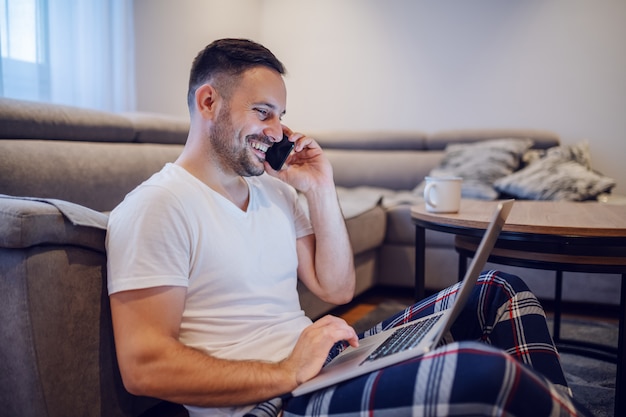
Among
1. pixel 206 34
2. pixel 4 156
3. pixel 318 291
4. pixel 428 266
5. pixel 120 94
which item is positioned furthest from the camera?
pixel 206 34

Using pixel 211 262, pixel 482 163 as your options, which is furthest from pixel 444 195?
pixel 482 163

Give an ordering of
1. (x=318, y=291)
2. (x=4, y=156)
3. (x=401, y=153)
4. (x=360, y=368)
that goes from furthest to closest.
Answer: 1. (x=401, y=153)
2. (x=4, y=156)
3. (x=318, y=291)
4. (x=360, y=368)

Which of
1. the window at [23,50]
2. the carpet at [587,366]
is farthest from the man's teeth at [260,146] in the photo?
the window at [23,50]

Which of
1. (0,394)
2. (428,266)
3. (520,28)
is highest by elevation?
(520,28)

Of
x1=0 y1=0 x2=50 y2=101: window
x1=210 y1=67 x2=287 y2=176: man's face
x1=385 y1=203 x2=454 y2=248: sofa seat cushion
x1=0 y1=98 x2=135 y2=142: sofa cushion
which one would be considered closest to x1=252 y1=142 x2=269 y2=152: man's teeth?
x1=210 y1=67 x2=287 y2=176: man's face

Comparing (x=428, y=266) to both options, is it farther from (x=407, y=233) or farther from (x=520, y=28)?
(x=520, y=28)

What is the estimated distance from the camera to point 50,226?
80 cm

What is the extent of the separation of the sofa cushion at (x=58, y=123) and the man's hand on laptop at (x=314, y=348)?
1354mm

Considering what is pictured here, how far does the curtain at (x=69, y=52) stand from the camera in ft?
8.13

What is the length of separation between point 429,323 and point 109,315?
547 mm

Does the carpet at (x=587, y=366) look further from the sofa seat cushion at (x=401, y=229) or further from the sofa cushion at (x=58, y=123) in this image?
the sofa cushion at (x=58, y=123)

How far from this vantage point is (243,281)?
0.90m

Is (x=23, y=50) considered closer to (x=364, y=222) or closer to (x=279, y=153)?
(x=364, y=222)

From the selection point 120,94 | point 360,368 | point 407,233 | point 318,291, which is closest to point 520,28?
point 407,233
